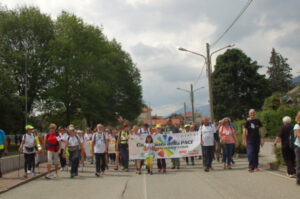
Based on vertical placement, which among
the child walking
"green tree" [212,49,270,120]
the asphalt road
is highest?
"green tree" [212,49,270,120]

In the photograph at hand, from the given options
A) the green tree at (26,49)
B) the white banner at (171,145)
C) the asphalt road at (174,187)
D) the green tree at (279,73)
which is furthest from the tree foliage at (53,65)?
the green tree at (279,73)

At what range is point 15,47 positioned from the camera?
4000cm

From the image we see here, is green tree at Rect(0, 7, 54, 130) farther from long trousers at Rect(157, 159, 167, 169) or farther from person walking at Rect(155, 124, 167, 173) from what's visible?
long trousers at Rect(157, 159, 167, 169)

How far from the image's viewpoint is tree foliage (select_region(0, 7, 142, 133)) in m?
38.9

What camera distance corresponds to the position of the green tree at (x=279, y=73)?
304 ft

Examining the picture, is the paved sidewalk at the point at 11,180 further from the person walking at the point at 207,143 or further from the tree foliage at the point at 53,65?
the tree foliage at the point at 53,65

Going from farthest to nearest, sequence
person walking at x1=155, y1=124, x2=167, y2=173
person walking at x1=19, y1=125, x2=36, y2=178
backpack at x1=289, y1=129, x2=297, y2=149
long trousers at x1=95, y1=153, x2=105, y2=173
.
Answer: person walking at x1=155, y1=124, x2=167, y2=173 < long trousers at x1=95, y1=153, x2=105, y2=173 < person walking at x1=19, y1=125, x2=36, y2=178 < backpack at x1=289, y1=129, x2=297, y2=149

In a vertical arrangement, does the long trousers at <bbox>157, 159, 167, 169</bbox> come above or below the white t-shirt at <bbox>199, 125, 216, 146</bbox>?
below

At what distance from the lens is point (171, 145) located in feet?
49.0

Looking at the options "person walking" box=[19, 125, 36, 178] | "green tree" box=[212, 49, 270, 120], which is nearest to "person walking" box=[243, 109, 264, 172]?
"person walking" box=[19, 125, 36, 178]

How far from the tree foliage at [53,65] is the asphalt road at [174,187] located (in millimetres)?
28015

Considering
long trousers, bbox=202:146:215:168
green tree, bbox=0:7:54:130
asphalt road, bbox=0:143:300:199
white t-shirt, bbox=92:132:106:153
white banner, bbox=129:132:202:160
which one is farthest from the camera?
green tree, bbox=0:7:54:130

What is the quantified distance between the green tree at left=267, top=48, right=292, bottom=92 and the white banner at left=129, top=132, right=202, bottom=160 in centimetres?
8313

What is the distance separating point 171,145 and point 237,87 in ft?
154
